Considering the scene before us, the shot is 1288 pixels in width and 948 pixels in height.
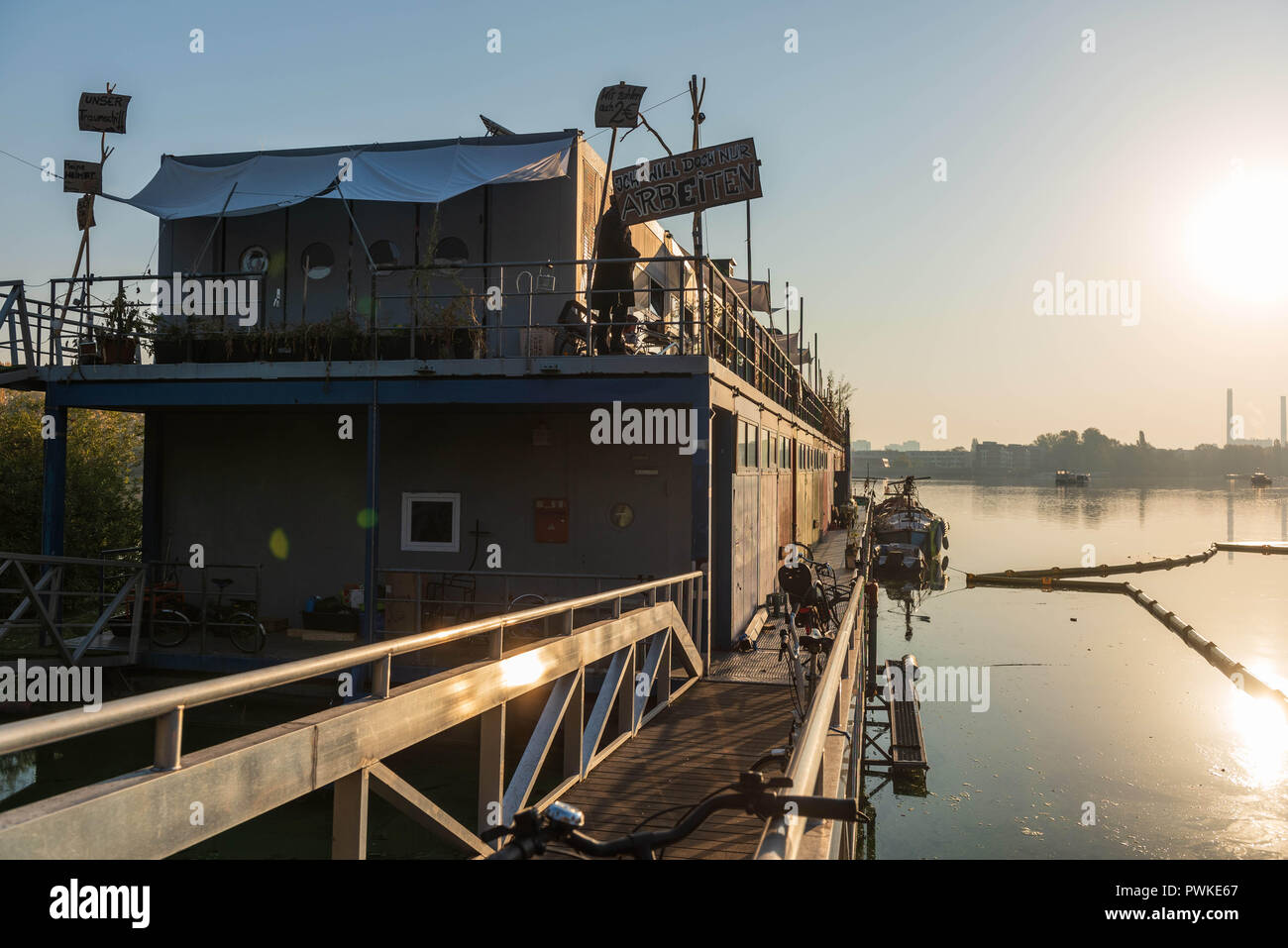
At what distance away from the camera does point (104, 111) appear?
16.4 metres

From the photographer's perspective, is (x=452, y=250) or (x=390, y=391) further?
(x=452, y=250)

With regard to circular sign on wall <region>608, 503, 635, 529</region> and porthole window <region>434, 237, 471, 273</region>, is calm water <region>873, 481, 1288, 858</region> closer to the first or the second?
circular sign on wall <region>608, 503, 635, 529</region>

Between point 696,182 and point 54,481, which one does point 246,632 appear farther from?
point 696,182

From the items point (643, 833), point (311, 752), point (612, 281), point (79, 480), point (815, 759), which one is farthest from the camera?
point (79, 480)

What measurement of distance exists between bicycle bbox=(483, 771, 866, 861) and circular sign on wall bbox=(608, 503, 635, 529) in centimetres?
1075

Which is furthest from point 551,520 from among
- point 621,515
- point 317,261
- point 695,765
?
point 695,765

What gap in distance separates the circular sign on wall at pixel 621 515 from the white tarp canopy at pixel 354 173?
5073 mm

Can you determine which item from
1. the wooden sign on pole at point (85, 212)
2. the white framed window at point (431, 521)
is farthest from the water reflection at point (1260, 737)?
the wooden sign on pole at point (85, 212)

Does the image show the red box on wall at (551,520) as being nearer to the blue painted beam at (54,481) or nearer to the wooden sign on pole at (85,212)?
the blue painted beam at (54,481)

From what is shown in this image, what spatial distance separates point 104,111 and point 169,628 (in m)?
9.59

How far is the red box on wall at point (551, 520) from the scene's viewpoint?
46.5 ft

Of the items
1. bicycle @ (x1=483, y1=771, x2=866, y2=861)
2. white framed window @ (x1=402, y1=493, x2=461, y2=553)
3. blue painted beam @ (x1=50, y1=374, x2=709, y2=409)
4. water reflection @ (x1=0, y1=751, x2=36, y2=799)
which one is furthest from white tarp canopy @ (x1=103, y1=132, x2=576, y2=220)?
bicycle @ (x1=483, y1=771, x2=866, y2=861)

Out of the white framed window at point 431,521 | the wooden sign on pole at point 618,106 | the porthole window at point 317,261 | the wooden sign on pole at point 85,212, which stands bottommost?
the white framed window at point 431,521
